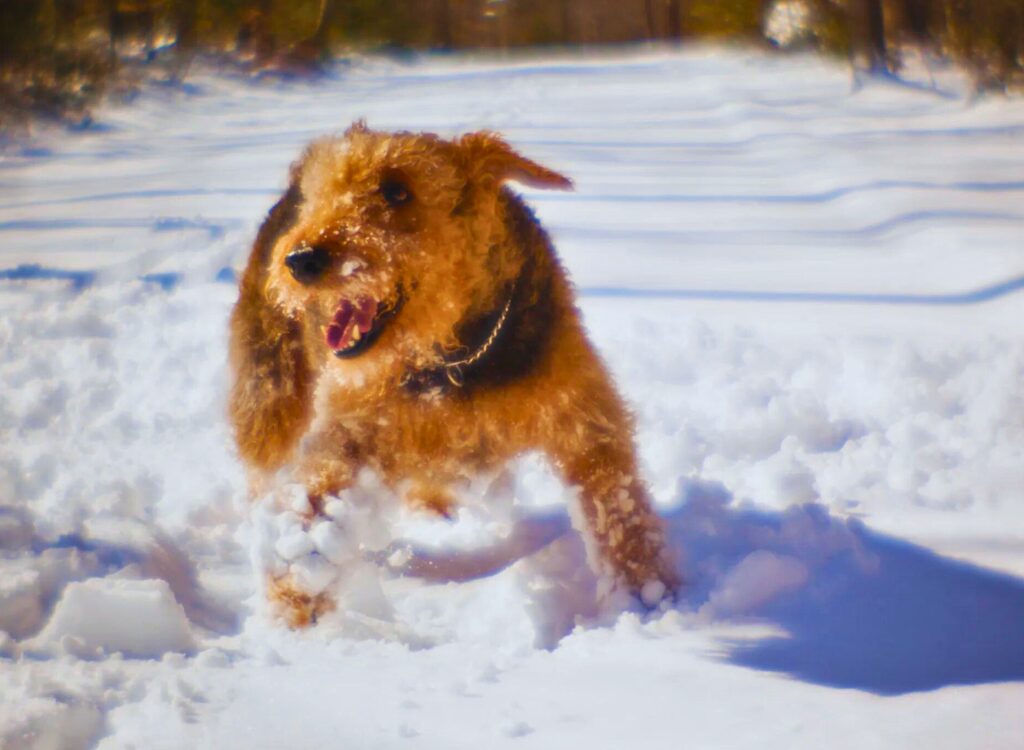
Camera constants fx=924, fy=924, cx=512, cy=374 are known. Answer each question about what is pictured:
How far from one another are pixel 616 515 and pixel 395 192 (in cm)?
93

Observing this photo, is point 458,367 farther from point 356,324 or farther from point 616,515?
point 616,515

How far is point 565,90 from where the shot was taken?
23.4ft

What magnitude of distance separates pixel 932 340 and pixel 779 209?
2.06 m

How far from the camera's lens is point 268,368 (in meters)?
2.38

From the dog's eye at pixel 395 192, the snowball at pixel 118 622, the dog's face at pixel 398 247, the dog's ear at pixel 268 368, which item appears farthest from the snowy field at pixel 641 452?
the dog's eye at pixel 395 192

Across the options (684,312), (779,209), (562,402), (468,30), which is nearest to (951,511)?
(562,402)

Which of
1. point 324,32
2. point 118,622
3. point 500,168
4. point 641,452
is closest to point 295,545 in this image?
point 118,622

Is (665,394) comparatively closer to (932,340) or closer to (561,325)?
(932,340)

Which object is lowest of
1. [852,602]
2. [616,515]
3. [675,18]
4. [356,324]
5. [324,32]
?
[852,602]

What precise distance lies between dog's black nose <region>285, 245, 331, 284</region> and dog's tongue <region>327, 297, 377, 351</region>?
0.09 m

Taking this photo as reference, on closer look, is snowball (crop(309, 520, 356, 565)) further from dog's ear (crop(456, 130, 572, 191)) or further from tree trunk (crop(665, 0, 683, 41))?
tree trunk (crop(665, 0, 683, 41))

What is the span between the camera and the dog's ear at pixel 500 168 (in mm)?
2207

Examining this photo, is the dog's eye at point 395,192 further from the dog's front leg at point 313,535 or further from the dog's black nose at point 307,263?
the dog's front leg at point 313,535

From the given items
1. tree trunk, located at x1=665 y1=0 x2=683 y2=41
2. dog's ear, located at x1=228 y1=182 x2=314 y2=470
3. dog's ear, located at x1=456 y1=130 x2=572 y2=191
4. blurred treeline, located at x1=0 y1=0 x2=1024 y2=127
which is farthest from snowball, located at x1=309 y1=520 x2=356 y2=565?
tree trunk, located at x1=665 y1=0 x2=683 y2=41
